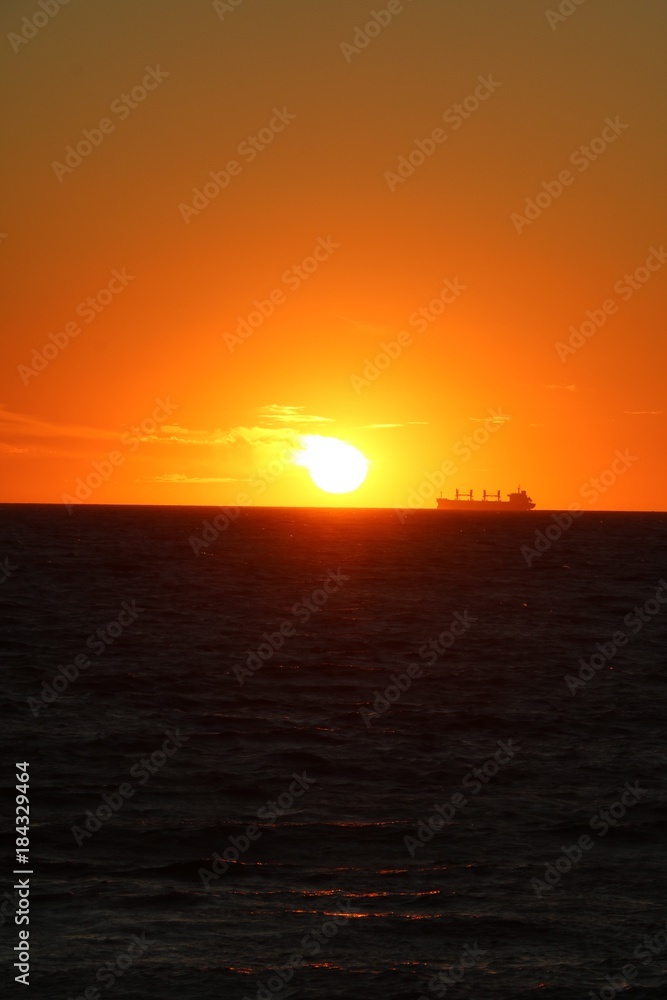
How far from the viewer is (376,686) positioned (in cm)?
3300

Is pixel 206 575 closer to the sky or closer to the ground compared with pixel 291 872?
closer to the sky

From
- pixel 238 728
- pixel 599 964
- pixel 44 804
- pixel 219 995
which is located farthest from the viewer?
pixel 238 728

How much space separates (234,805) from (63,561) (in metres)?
65.7

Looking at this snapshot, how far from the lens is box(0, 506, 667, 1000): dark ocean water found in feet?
42.5

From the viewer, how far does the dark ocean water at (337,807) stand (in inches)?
510

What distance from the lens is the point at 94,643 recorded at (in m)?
40.2

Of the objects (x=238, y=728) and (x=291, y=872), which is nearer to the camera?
(x=291, y=872)

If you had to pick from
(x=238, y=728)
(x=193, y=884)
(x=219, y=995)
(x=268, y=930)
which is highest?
(x=238, y=728)

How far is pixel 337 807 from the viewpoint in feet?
64.3

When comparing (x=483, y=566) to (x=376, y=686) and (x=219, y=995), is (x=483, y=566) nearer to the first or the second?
(x=376, y=686)

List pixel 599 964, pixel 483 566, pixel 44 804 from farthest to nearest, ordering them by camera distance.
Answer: pixel 483 566 < pixel 44 804 < pixel 599 964

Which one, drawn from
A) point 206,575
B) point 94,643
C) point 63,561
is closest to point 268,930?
point 94,643

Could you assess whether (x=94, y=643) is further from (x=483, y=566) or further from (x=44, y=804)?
(x=483, y=566)

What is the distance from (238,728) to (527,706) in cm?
816
